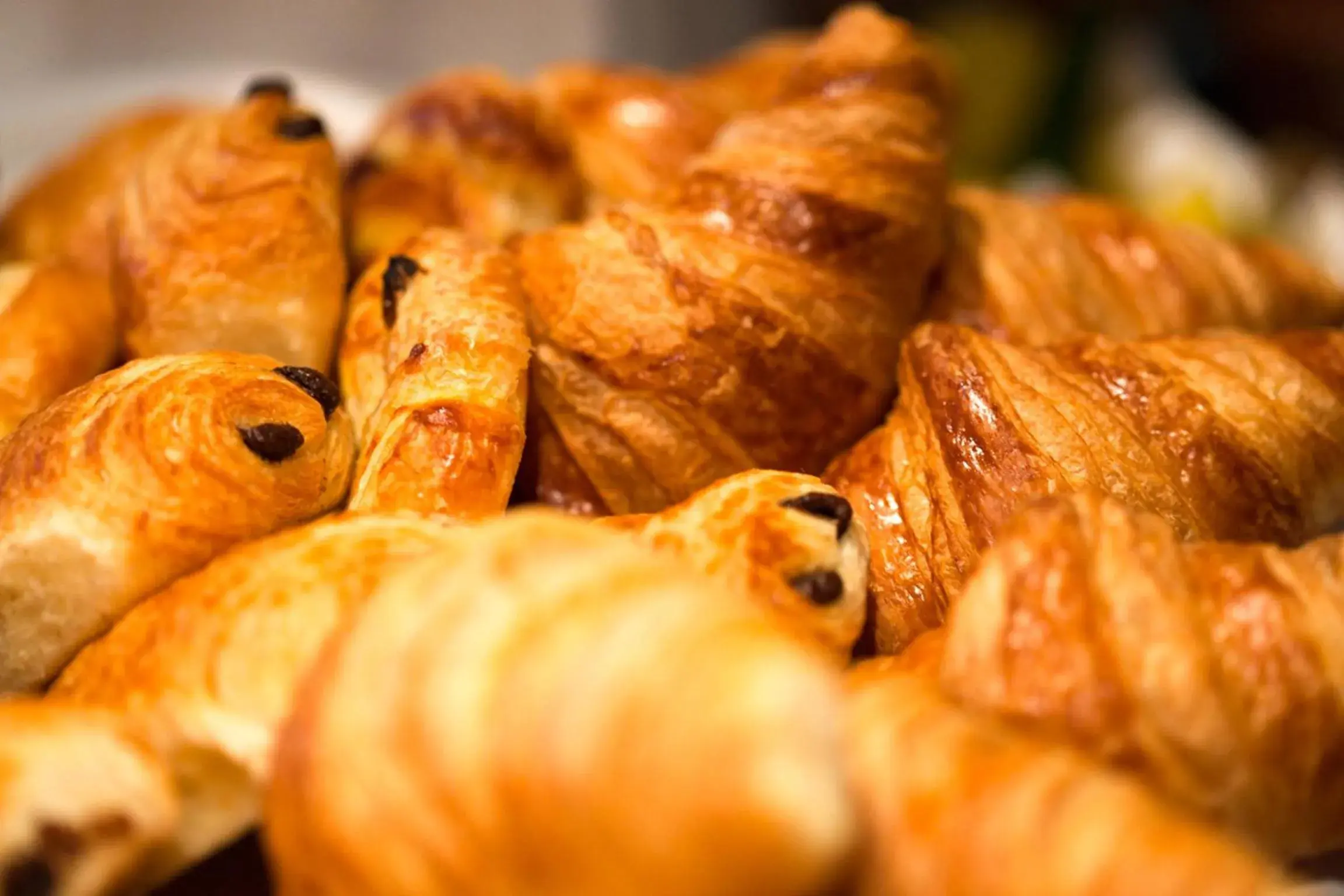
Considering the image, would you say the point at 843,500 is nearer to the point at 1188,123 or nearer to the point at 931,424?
the point at 931,424

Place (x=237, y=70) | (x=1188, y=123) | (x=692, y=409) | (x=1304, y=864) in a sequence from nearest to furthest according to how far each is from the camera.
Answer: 1. (x=1304, y=864)
2. (x=692, y=409)
3. (x=237, y=70)
4. (x=1188, y=123)

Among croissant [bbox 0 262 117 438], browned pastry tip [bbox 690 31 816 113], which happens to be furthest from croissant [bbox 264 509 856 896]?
browned pastry tip [bbox 690 31 816 113]

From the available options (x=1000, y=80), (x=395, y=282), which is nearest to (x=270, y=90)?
(x=395, y=282)

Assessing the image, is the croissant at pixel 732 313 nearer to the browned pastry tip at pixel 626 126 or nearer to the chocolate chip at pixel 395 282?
the chocolate chip at pixel 395 282

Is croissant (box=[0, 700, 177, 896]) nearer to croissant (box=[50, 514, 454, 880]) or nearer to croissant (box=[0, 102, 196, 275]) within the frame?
croissant (box=[50, 514, 454, 880])

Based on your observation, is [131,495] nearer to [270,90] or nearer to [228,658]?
[228,658]

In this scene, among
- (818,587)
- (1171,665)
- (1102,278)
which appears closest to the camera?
(1171,665)

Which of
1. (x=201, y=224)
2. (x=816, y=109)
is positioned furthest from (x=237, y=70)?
(x=816, y=109)
